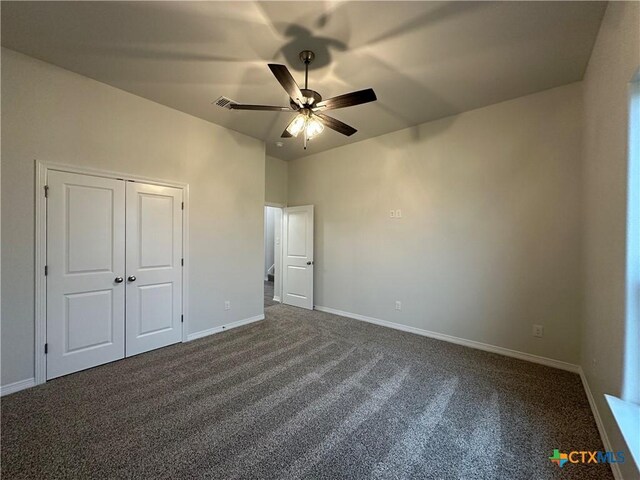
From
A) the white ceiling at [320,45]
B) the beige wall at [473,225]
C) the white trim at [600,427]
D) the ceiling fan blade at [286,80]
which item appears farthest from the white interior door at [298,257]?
the white trim at [600,427]

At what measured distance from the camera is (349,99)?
6.76 ft

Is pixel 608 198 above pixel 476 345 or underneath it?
above

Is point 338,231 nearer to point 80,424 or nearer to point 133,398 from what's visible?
point 133,398

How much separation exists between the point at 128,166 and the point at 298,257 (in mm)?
3111

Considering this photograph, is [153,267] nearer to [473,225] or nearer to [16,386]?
[16,386]

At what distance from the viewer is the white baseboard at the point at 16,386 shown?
2205mm

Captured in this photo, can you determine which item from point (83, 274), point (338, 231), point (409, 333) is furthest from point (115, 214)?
point (409, 333)

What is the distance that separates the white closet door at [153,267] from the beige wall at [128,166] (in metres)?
0.21

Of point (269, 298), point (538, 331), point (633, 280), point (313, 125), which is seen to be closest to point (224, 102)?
point (313, 125)

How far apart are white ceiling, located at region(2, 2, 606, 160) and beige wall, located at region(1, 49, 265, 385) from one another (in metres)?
0.27

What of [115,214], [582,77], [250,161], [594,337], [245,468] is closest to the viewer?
[245,468]

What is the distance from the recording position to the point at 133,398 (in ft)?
7.16

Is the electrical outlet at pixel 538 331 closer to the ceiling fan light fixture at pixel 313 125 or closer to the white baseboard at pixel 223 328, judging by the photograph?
the ceiling fan light fixture at pixel 313 125

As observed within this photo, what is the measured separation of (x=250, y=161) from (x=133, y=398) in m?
3.36
